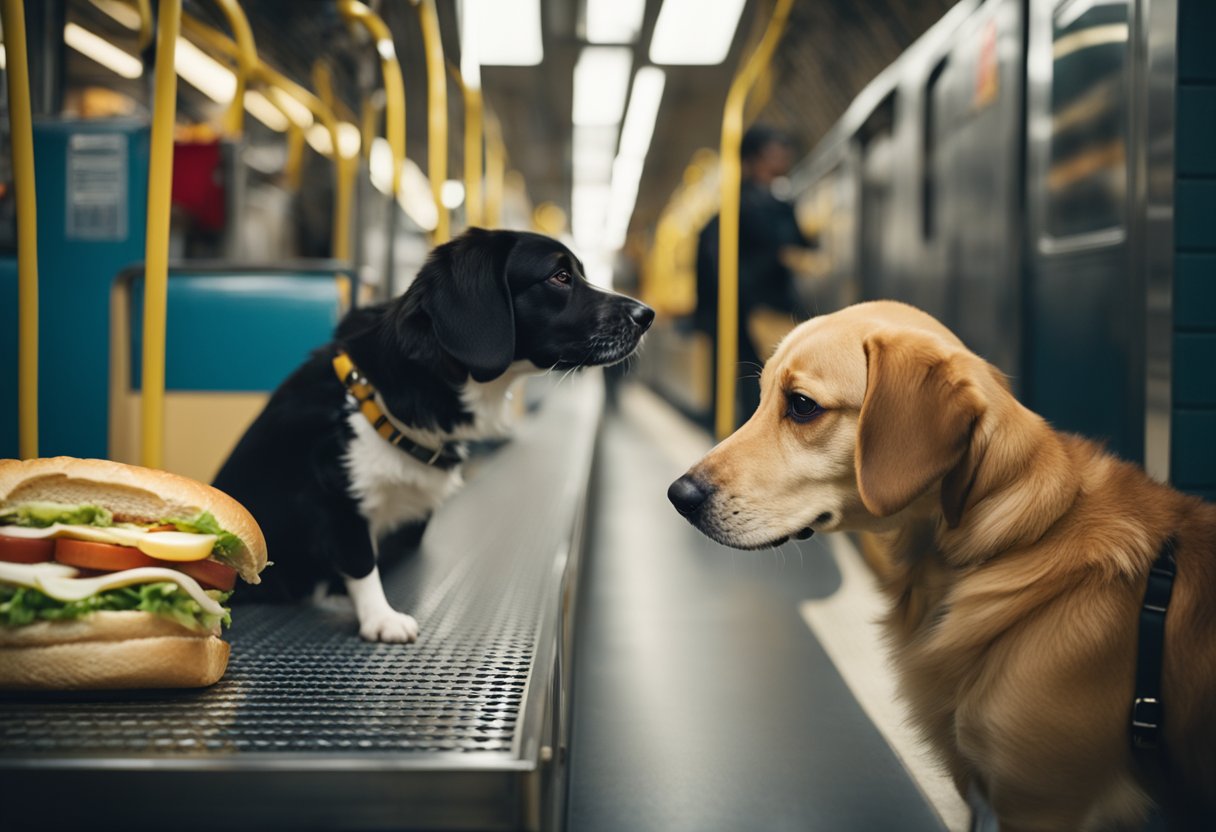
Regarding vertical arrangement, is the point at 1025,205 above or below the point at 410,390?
above

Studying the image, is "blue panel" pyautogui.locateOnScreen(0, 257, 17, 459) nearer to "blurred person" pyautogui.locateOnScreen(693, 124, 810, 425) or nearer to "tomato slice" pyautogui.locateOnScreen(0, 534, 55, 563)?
"tomato slice" pyautogui.locateOnScreen(0, 534, 55, 563)

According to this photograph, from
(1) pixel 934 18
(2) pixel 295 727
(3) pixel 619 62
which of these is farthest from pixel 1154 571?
(3) pixel 619 62

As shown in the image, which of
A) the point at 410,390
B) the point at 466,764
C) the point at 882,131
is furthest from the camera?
the point at 882,131

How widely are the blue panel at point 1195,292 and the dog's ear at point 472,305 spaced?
5.20 feet

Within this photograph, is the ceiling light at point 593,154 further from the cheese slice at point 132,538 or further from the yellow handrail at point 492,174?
the cheese slice at point 132,538

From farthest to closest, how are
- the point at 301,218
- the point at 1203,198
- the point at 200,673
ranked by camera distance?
the point at 301,218
the point at 1203,198
the point at 200,673

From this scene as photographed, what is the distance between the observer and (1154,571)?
142 centimetres

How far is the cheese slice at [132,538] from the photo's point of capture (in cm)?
144

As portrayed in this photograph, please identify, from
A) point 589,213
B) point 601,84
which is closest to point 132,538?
point 601,84

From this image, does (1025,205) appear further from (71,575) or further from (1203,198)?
(71,575)

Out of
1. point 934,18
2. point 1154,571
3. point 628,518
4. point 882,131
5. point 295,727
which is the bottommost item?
point 628,518

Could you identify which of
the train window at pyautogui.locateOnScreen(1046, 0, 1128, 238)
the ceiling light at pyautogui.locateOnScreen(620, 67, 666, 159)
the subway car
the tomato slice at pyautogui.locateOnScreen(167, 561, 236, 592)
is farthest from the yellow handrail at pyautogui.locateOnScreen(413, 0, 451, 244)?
the ceiling light at pyautogui.locateOnScreen(620, 67, 666, 159)

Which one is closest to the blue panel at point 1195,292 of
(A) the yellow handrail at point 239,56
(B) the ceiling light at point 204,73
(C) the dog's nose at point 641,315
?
(C) the dog's nose at point 641,315

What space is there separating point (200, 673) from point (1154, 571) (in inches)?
55.8
